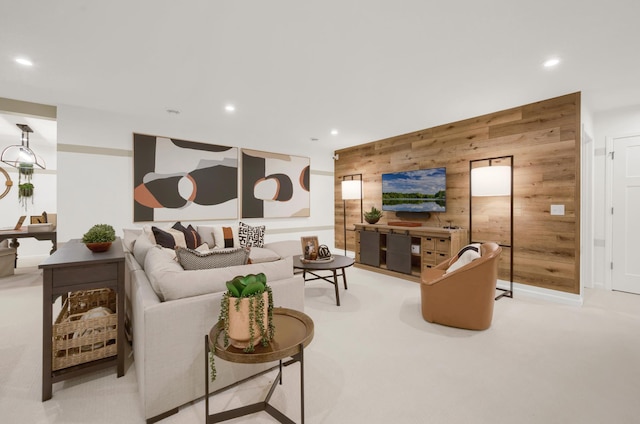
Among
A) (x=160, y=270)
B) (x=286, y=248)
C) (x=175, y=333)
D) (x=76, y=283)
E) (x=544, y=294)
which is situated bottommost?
(x=544, y=294)

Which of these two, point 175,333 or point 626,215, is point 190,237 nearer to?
point 175,333

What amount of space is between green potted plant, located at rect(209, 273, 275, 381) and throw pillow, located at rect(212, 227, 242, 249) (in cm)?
327

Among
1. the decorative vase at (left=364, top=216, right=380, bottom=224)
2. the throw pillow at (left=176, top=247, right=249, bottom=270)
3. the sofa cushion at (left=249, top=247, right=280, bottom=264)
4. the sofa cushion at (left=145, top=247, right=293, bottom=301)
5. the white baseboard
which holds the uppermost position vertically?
the decorative vase at (left=364, top=216, right=380, bottom=224)

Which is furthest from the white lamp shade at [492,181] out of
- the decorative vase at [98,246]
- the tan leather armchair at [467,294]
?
the decorative vase at [98,246]

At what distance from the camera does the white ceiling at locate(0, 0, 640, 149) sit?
1.99m

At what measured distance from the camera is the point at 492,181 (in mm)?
3734

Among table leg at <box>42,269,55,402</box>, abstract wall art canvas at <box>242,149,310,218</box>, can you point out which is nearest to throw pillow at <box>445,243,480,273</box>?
table leg at <box>42,269,55,402</box>

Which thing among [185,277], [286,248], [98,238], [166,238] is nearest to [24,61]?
[98,238]

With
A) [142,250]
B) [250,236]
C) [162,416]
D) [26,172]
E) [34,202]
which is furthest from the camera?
[34,202]

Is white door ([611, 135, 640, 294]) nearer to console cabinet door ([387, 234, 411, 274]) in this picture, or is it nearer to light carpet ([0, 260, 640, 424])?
light carpet ([0, 260, 640, 424])

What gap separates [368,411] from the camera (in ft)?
5.46

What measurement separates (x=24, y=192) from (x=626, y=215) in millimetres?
10796

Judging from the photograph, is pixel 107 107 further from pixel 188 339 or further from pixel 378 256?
pixel 378 256

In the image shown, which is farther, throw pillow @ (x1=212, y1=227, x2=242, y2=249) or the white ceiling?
throw pillow @ (x1=212, y1=227, x2=242, y2=249)
